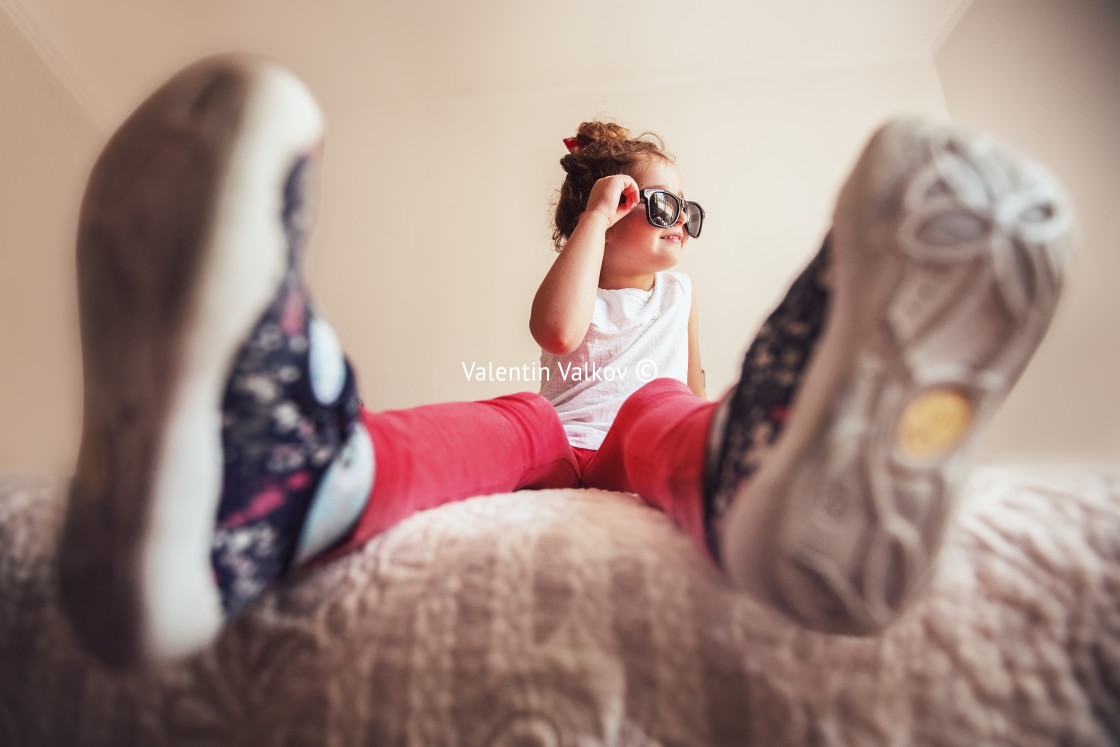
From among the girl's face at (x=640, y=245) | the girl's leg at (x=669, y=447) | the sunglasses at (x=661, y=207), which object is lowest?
the girl's leg at (x=669, y=447)

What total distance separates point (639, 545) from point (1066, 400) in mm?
1427

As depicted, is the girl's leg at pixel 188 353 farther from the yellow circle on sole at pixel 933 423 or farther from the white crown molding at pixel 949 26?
the white crown molding at pixel 949 26

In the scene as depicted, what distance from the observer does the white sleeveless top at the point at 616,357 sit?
2.78ft

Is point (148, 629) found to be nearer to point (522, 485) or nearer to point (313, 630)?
point (313, 630)

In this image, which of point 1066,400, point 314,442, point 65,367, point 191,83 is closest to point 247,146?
point 191,83

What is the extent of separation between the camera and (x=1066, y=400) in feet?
4.00

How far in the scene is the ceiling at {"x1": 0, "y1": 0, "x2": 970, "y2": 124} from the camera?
1.68m

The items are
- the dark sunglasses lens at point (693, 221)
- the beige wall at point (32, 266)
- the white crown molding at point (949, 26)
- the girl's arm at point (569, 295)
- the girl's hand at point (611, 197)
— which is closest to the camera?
the girl's arm at point (569, 295)

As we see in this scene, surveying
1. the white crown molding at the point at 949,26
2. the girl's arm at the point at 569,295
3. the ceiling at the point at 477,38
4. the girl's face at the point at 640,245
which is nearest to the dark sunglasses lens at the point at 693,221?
the girl's face at the point at 640,245

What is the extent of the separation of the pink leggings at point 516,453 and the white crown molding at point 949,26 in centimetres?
196

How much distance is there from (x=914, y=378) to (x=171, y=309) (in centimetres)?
32

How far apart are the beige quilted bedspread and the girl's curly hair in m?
0.94

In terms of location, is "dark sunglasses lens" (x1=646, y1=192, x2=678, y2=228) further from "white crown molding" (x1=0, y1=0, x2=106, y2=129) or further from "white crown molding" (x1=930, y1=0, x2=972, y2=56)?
"white crown molding" (x1=0, y1=0, x2=106, y2=129)

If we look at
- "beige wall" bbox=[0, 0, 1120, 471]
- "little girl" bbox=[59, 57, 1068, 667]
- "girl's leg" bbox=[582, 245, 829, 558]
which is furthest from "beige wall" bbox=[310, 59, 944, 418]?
"little girl" bbox=[59, 57, 1068, 667]
